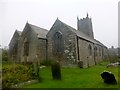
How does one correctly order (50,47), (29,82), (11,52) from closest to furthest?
1. (29,82)
2. (50,47)
3. (11,52)

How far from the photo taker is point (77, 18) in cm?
5475

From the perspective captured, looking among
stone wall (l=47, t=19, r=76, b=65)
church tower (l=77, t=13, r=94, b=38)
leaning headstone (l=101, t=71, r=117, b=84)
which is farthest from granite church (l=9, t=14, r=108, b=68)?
church tower (l=77, t=13, r=94, b=38)

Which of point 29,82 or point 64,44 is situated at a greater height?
point 64,44

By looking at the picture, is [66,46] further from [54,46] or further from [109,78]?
[109,78]

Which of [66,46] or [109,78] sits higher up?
[66,46]

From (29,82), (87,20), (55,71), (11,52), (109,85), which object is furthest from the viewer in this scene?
(87,20)

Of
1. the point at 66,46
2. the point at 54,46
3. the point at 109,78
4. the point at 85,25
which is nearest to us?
the point at 109,78

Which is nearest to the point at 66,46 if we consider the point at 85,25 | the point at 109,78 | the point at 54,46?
the point at 54,46

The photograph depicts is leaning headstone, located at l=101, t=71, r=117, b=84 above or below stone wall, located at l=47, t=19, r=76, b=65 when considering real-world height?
below

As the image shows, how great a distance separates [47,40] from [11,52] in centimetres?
884

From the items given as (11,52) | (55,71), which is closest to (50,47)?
(11,52)

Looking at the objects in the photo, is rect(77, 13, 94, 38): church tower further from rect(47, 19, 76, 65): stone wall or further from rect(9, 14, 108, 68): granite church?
rect(47, 19, 76, 65): stone wall

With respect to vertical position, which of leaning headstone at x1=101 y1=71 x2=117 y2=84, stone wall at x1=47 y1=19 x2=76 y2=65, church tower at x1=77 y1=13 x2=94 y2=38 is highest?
church tower at x1=77 y1=13 x2=94 y2=38

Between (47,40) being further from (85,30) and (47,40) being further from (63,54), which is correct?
(85,30)
